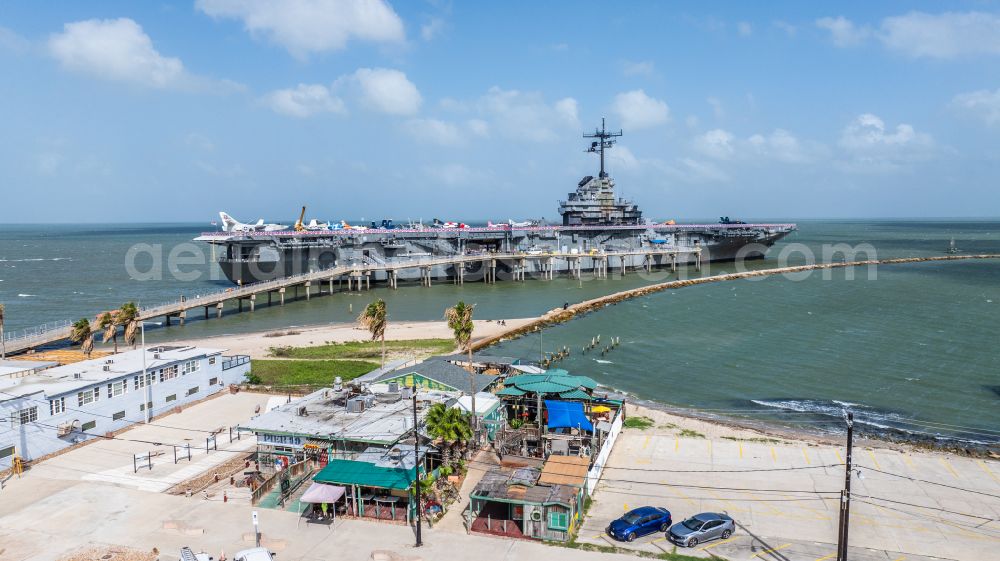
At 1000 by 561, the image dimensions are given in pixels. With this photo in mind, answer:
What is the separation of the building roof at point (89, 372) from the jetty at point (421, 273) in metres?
28.0

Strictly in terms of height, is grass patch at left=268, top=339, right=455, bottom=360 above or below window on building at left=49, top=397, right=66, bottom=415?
below

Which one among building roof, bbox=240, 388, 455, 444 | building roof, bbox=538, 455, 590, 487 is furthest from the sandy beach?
building roof, bbox=538, 455, 590, 487

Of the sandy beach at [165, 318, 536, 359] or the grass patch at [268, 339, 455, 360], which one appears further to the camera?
the sandy beach at [165, 318, 536, 359]

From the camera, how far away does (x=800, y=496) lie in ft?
79.4

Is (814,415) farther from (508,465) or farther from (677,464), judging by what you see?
(508,465)

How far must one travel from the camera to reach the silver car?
65.8 feet

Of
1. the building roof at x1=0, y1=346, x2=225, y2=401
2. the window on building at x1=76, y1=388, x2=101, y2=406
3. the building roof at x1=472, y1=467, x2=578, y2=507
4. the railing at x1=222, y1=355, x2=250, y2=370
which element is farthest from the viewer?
the railing at x1=222, y1=355, x2=250, y2=370

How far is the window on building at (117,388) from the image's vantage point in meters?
30.9

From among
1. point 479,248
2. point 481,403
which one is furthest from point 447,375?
point 479,248

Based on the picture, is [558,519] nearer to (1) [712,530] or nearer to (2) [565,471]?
(2) [565,471]

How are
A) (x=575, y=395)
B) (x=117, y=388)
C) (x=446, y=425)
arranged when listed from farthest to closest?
(x=575, y=395), (x=117, y=388), (x=446, y=425)

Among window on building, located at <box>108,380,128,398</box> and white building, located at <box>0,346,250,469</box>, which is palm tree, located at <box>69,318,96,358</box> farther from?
window on building, located at <box>108,380,128,398</box>

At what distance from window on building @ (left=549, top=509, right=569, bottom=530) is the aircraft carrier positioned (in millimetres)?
75525

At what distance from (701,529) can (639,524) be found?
1.89m
